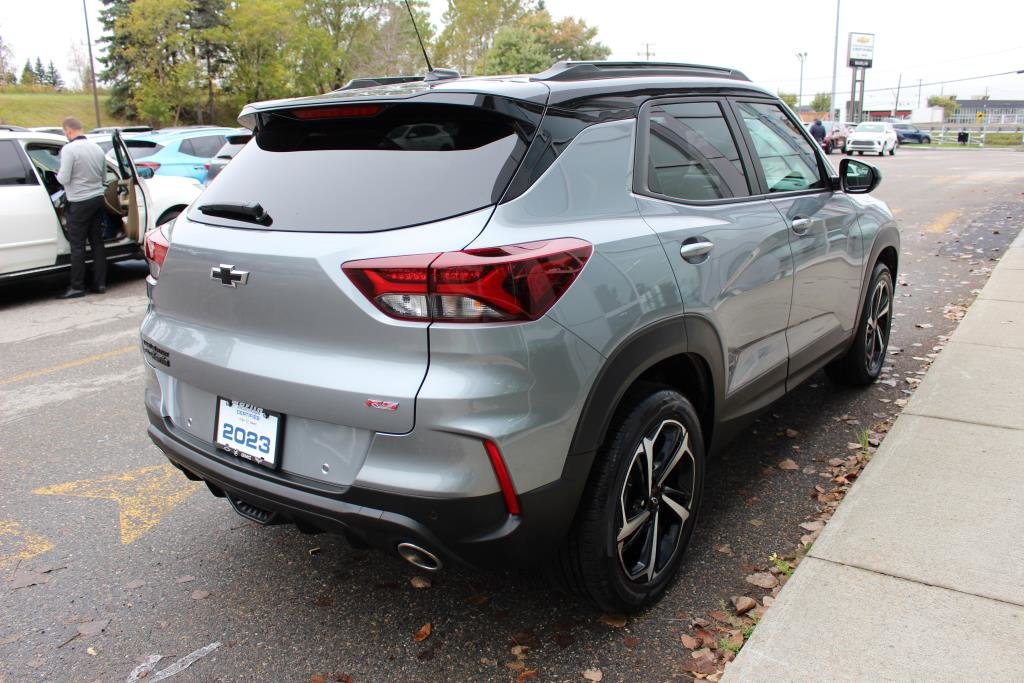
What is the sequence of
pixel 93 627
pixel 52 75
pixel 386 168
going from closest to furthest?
pixel 386 168 < pixel 93 627 < pixel 52 75

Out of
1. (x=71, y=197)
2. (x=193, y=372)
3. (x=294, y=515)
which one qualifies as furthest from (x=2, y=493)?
(x=71, y=197)

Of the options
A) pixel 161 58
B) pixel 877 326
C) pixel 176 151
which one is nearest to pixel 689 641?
pixel 877 326

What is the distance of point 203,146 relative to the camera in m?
15.9

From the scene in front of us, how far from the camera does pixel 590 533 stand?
2.55 meters

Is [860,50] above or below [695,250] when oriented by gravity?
above

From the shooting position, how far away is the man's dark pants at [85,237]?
8.63 meters

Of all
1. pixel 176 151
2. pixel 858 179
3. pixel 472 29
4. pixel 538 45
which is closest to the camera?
pixel 858 179

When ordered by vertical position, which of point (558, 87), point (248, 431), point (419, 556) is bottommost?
point (419, 556)

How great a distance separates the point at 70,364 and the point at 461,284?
5174 mm

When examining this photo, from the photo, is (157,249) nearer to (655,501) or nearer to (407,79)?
(407,79)

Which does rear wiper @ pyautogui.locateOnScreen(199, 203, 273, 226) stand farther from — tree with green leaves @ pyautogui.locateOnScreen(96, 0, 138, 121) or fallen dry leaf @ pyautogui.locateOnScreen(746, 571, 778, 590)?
tree with green leaves @ pyautogui.locateOnScreen(96, 0, 138, 121)

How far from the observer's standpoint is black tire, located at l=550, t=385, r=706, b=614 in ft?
8.44

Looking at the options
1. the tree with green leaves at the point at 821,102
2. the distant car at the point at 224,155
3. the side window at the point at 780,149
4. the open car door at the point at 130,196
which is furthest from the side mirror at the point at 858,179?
the tree with green leaves at the point at 821,102

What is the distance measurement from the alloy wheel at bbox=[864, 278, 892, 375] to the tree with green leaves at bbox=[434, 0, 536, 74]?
65.1 m
